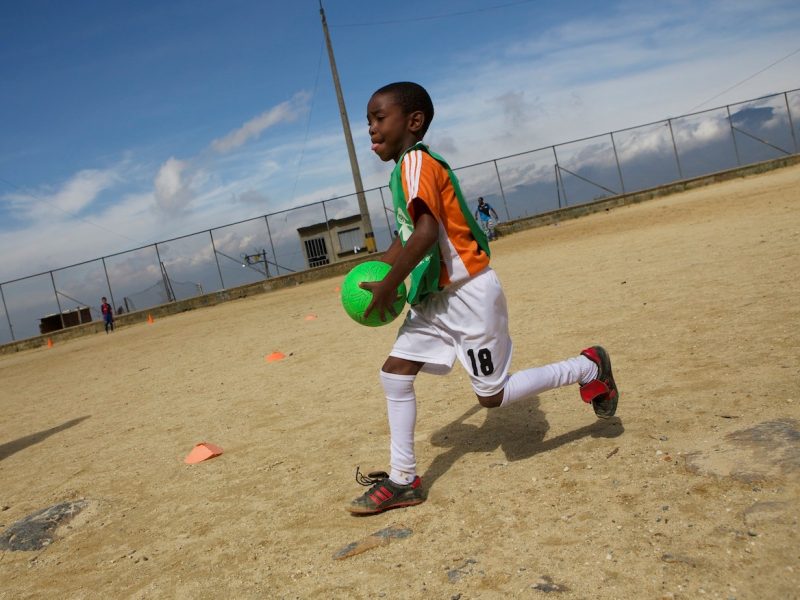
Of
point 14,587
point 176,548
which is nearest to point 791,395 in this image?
point 176,548

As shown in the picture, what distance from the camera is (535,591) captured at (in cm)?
225

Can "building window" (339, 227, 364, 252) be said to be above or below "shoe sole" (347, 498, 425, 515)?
above

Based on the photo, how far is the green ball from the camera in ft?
10.9

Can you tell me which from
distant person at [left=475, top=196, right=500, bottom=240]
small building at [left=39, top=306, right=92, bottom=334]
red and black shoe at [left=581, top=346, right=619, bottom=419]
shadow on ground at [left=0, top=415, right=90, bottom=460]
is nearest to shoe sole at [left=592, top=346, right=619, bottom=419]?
red and black shoe at [left=581, top=346, right=619, bottom=419]

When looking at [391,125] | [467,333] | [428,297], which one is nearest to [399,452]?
[467,333]

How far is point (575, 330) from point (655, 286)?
5.84ft

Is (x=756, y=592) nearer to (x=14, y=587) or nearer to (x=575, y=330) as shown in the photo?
(x=14, y=587)

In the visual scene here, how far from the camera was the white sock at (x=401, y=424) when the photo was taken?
3270mm

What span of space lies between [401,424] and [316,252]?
→ 1399 inches

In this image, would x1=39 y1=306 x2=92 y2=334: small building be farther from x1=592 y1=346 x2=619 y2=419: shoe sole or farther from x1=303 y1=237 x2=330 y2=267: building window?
x1=592 y1=346 x2=619 y2=419: shoe sole

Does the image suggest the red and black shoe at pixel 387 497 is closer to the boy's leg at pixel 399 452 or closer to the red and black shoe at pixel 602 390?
the boy's leg at pixel 399 452

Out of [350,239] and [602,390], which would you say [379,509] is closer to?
[602,390]

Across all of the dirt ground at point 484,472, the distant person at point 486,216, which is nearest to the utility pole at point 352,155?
the distant person at point 486,216

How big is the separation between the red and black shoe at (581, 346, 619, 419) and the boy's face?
5.03 ft
